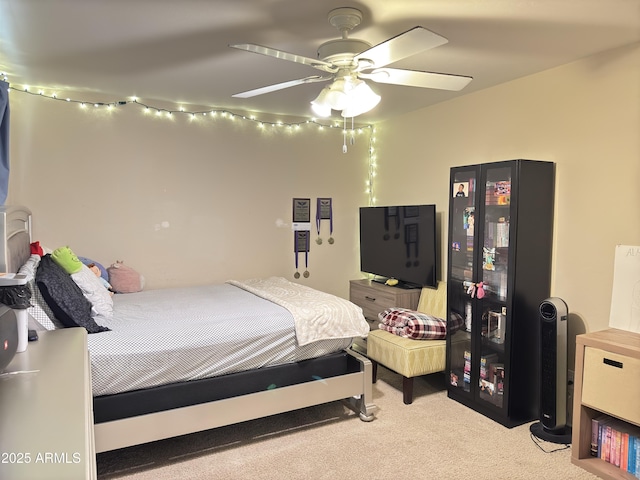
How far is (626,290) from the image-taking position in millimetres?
2688

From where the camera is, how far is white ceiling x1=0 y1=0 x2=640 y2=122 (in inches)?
84.5

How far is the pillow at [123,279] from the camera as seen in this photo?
383cm

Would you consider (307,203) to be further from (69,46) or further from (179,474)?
(179,474)

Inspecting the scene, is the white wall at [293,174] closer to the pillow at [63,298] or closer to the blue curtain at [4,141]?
the blue curtain at [4,141]

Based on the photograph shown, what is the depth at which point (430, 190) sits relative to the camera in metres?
4.28

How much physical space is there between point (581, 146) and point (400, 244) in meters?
1.81

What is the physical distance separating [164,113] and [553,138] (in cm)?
324

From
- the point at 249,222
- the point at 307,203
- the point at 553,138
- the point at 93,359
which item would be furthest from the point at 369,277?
the point at 93,359

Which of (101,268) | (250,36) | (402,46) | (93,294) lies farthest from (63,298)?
(402,46)

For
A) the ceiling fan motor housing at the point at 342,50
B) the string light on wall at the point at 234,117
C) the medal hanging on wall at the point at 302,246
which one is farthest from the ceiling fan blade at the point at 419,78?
the medal hanging on wall at the point at 302,246

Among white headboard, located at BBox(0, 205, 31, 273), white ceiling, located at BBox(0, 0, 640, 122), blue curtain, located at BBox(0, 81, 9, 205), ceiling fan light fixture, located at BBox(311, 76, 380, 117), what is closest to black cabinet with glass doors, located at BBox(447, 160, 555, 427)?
white ceiling, located at BBox(0, 0, 640, 122)

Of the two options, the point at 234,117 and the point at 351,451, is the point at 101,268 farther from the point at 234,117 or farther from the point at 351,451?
the point at 351,451

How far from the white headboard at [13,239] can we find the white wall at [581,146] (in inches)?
127

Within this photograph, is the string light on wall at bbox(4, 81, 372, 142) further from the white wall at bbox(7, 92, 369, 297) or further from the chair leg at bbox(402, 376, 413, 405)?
the chair leg at bbox(402, 376, 413, 405)
